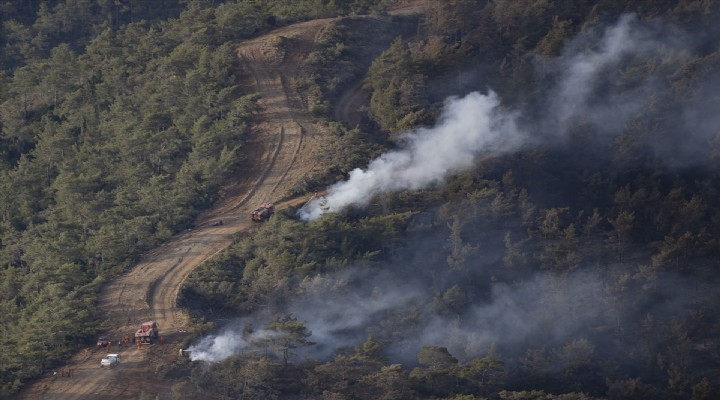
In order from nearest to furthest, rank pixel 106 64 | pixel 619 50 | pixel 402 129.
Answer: pixel 402 129
pixel 619 50
pixel 106 64

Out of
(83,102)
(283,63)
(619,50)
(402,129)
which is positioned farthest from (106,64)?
(619,50)

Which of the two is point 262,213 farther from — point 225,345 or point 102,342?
point 102,342

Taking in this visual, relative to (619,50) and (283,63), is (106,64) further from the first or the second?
(619,50)

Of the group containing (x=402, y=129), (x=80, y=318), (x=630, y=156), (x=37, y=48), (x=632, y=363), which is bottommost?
(x=632, y=363)

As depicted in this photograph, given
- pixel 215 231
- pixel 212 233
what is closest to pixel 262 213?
pixel 215 231

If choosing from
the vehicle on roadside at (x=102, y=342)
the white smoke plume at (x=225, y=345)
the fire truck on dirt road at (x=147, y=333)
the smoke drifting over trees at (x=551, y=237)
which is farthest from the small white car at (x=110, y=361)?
the smoke drifting over trees at (x=551, y=237)
